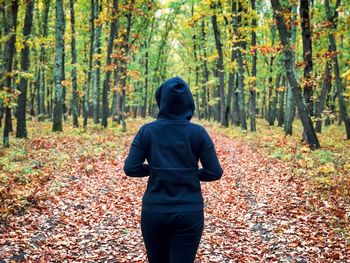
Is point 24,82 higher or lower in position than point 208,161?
higher

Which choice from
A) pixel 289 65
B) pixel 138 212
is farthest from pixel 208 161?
pixel 289 65

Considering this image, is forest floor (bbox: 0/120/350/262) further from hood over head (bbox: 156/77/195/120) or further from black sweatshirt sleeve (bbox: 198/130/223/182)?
hood over head (bbox: 156/77/195/120)

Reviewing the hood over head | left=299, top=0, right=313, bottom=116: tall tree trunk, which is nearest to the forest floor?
left=299, top=0, right=313, bottom=116: tall tree trunk

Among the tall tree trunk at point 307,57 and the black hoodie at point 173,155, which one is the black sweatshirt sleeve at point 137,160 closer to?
the black hoodie at point 173,155

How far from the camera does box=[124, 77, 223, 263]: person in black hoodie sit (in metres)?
3.39

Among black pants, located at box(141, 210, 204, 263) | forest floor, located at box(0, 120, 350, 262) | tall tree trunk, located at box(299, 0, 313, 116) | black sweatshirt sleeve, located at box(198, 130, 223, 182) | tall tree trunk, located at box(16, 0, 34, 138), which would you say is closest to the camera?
black pants, located at box(141, 210, 204, 263)

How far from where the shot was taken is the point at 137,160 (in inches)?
142

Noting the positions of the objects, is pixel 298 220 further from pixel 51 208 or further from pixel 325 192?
pixel 51 208

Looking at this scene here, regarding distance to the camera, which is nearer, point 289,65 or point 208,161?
point 208,161

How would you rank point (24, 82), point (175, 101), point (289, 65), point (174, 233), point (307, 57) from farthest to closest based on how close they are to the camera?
point (24, 82) < point (307, 57) < point (289, 65) < point (175, 101) < point (174, 233)

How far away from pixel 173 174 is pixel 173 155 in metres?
0.18

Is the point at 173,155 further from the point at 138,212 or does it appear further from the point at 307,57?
the point at 307,57

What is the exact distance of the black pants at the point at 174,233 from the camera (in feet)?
11.0

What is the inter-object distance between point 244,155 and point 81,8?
71.3ft
